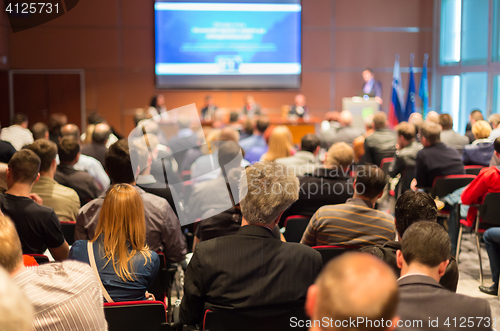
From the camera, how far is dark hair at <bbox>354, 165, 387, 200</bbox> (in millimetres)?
2820

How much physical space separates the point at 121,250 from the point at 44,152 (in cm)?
174

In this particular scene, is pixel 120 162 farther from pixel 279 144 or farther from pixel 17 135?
pixel 17 135

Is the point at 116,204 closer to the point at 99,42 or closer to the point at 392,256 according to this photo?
the point at 392,256

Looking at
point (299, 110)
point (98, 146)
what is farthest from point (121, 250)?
point (299, 110)

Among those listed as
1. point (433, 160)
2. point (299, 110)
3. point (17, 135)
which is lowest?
point (433, 160)

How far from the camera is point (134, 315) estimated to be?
1862 mm

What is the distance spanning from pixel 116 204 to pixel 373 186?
1.60 metres

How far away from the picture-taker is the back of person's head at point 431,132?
479cm

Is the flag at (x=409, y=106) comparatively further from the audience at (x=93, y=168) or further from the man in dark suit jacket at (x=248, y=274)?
the man in dark suit jacket at (x=248, y=274)

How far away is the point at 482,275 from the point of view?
3.86 m

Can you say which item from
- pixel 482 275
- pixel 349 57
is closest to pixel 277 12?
pixel 349 57

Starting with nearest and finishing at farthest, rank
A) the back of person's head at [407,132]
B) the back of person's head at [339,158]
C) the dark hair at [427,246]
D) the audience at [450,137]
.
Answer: the dark hair at [427,246] < the back of person's head at [339,158] < the back of person's head at [407,132] < the audience at [450,137]

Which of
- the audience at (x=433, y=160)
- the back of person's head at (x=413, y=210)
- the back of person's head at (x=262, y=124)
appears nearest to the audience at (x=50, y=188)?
the back of person's head at (x=413, y=210)

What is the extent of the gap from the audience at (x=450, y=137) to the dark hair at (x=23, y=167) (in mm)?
5112
